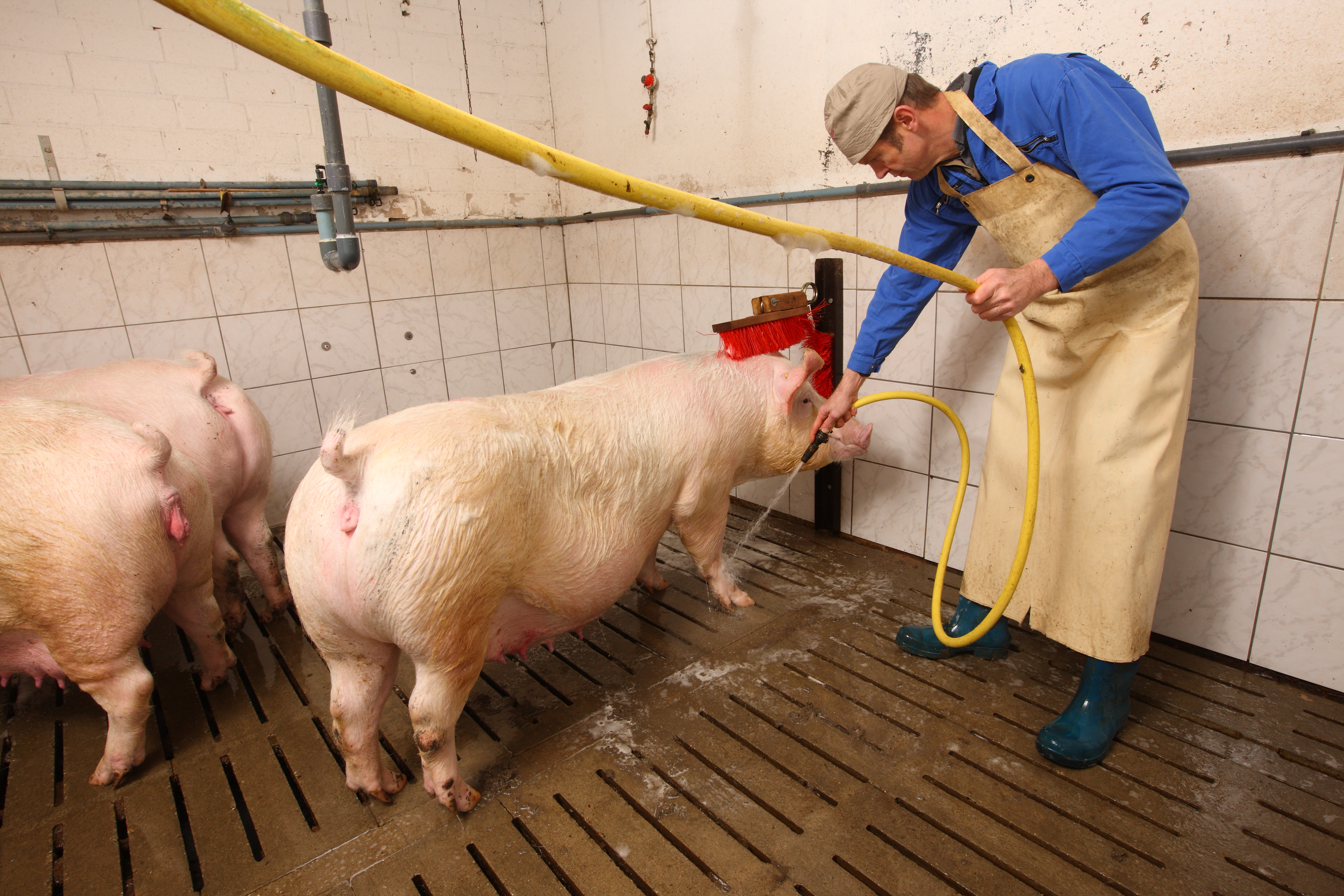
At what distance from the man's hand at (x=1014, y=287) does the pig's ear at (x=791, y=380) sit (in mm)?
919

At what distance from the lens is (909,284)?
2168 millimetres

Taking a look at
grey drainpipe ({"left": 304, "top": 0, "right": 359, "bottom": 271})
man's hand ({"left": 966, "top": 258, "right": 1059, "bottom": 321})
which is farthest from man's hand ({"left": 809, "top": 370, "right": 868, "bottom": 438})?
grey drainpipe ({"left": 304, "top": 0, "right": 359, "bottom": 271})

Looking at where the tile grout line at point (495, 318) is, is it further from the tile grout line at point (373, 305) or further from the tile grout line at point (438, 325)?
the tile grout line at point (373, 305)

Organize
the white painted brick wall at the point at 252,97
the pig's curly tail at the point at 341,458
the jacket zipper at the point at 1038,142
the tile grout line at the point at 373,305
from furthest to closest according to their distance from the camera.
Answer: the tile grout line at the point at 373,305
the white painted brick wall at the point at 252,97
the jacket zipper at the point at 1038,142
the pig's curly tail at the point at 341,458

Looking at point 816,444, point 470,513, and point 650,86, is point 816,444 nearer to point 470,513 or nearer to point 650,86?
point 470,513

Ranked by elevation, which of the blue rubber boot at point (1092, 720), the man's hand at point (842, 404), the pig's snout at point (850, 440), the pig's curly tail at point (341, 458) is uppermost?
the pig's curly tail at point (341, 458)

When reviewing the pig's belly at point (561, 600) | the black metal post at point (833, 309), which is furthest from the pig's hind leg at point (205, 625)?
the black metal post at point (833, 309)

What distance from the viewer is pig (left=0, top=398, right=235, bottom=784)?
1.77 meters

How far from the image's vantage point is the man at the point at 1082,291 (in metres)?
1.54

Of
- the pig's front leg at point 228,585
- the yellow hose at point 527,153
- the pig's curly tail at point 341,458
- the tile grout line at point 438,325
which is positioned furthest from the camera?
the tile grout line at point 438,325

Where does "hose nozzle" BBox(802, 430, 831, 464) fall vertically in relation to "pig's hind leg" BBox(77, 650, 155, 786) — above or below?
above

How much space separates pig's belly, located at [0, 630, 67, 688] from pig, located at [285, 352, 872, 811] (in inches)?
38.8

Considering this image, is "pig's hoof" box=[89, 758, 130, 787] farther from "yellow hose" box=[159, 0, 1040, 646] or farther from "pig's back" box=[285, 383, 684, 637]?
"yellow hose" box=[159, 0, 1040, 646]

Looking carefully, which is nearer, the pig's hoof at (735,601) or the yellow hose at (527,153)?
the yellow hose at (527,153)
